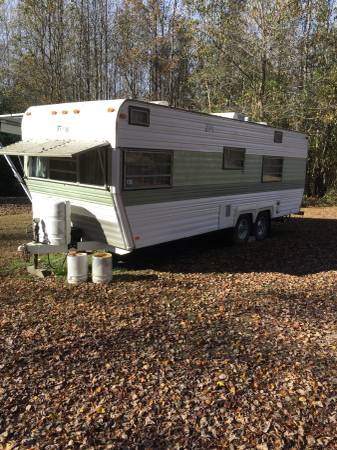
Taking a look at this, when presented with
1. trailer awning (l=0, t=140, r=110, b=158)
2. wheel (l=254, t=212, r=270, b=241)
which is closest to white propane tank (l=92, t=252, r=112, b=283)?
trailer awning (l=0, t=140, r=110, b=158)

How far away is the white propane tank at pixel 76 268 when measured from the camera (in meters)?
7.09

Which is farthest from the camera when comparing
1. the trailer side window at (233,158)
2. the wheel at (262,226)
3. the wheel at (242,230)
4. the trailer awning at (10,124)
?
the wheel at (262,226)

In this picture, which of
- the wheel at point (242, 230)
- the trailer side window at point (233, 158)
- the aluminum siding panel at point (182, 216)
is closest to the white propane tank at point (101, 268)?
the aluminum siding panel at point (182, 216)

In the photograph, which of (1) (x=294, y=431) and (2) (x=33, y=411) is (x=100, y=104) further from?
(1) (x=294, y=431)

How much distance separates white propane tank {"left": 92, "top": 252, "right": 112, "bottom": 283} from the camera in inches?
280

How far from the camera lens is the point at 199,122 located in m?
8.62

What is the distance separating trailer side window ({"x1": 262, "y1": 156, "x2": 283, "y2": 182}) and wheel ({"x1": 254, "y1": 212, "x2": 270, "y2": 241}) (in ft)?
2.98

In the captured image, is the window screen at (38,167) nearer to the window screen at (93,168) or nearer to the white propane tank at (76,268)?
the window screen at (93,168)

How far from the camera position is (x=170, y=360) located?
15.4 ft

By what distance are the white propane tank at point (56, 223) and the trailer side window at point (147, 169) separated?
1.16 meters

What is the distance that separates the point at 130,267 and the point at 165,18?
2117 cm

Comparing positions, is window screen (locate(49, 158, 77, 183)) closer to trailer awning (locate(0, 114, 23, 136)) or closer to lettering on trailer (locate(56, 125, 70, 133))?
lettering on trailer (locate(56, 125, 70, 133))

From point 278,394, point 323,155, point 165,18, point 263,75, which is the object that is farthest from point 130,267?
point 165,18

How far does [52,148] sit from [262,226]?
606 cm
